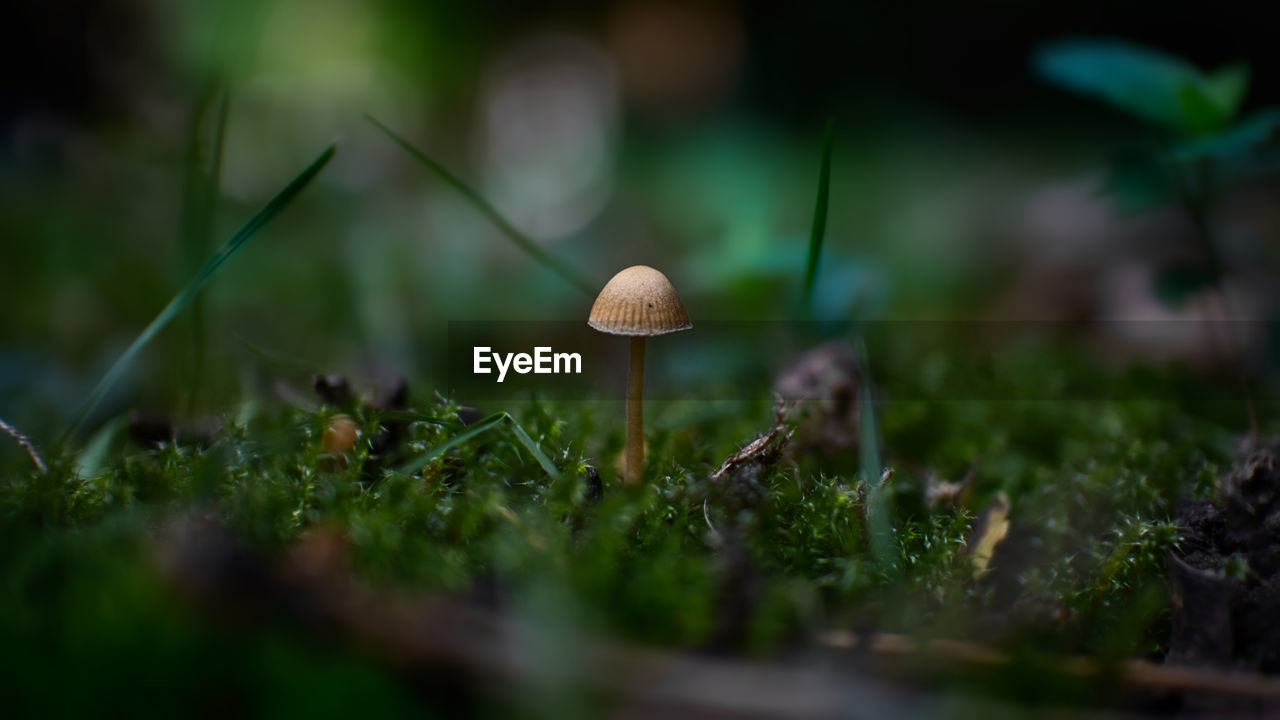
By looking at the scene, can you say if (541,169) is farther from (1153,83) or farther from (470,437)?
(470,437)

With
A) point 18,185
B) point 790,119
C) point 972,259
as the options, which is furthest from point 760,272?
point 790,119

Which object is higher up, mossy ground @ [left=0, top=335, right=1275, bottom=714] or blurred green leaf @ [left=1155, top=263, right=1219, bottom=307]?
blurred green leaf @ [left=1155, top=263, right=1219, bottom=307]

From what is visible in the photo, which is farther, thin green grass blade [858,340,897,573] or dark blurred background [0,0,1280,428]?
dark blurred background [0,0,1280,428]

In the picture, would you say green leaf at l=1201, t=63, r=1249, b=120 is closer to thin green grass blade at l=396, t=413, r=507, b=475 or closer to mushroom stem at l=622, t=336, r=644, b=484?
mushroom stem at l=622, t=336, r=644, b=484

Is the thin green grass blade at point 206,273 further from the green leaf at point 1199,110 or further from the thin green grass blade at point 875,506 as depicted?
the green leaf at point 1199,110

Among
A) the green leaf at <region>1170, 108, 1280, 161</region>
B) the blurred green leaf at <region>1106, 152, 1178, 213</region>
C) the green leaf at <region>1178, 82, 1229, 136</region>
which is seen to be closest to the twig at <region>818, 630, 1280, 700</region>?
the green leaf at <region>1170, 108, 1280, 161</region>

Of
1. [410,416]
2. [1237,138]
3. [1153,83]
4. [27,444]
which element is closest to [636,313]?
[410,416]
